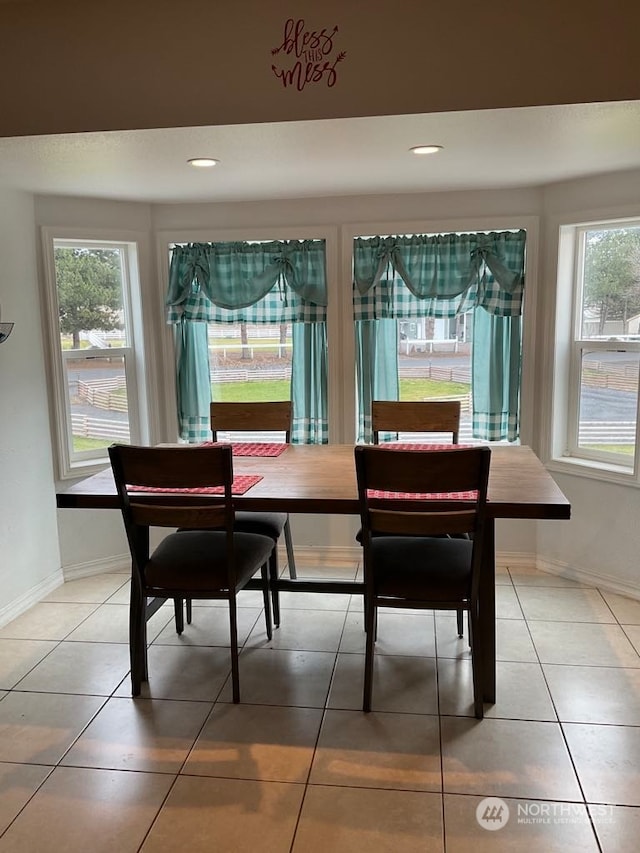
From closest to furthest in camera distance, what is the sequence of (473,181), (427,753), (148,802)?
(148,802) → (427,753) → (473,181)

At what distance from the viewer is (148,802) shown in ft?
6.52

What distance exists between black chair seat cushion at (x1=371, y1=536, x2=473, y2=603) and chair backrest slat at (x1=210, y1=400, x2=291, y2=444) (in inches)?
39.5

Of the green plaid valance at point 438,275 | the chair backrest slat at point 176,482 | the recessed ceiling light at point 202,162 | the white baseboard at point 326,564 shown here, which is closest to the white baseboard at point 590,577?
the white baseboard at point 326,564

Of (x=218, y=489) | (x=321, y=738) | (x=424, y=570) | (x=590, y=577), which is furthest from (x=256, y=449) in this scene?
(x=590, y=577)

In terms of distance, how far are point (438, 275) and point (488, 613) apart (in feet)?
6.64

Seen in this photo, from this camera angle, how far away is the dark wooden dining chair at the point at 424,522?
2.15m

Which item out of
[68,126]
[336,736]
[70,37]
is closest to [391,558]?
[336,736]

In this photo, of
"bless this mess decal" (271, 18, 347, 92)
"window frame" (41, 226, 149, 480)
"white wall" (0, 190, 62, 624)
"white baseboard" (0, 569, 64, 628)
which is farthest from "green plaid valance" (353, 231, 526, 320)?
"white baseboard" (0, 569, 64, 628)

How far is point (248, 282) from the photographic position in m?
3.91

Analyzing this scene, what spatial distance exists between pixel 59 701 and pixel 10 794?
51 centimetres

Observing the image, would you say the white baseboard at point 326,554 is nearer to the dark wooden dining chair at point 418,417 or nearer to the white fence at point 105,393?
the dark wooden dining chair at point 418,417

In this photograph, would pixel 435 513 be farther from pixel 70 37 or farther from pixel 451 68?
pixel 70 37

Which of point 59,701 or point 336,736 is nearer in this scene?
point 336,736

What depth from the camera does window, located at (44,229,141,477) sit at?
3.70 m
